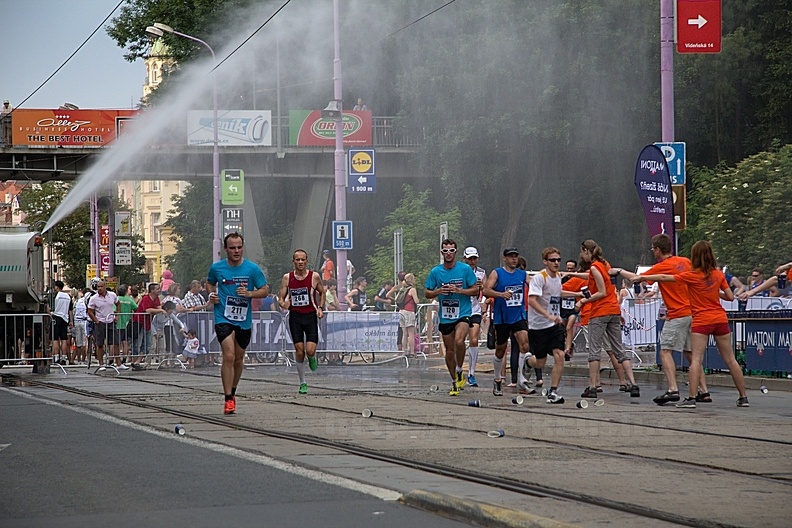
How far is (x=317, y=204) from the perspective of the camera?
55.0m

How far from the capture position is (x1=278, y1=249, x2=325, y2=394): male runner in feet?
54.4

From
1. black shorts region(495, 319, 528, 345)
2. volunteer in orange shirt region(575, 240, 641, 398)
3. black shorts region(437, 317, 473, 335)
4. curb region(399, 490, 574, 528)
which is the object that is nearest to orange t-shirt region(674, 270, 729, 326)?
volunteer in orange shirt region(575, 240, 641, 398)

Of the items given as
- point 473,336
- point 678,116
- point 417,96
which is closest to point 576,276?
point 473,336

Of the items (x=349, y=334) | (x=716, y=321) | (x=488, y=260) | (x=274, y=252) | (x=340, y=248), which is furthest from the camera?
(x=274, y=252)

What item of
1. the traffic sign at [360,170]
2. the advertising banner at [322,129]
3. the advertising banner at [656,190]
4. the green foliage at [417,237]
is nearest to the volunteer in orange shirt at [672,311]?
the advertising banner at [656,190]

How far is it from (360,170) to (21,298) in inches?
416

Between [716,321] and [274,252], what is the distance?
40.7 m

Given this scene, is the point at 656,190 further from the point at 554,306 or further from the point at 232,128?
the point at 232,128

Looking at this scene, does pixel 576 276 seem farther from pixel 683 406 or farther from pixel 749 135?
pixel 749 135

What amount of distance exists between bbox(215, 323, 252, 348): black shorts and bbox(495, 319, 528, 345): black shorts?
389 cm

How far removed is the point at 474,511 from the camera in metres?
6.91

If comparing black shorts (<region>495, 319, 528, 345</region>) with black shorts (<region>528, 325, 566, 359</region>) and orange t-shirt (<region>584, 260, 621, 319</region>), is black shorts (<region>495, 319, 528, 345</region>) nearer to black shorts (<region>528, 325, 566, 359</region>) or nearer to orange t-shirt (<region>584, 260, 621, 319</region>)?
black shorts (<region>528, 325, 566, 359</region>)

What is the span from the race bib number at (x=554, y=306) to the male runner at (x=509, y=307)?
0.79 meters

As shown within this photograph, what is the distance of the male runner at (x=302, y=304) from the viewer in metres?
16.6
